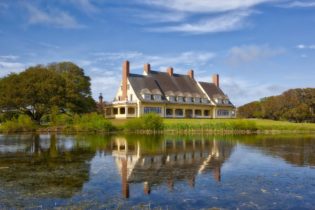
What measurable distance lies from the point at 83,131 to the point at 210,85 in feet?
106

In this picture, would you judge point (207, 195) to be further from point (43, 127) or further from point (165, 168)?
point (43, 127)

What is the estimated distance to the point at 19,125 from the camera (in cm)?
4875

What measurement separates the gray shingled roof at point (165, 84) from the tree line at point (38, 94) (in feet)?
31.1

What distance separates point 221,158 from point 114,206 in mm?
11627

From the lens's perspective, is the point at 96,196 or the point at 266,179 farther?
the point at 266,179

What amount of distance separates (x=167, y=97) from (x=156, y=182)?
49301 millimetres

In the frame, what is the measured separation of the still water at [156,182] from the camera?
10.3 m

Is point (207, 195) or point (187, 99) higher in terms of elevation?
point (187, 99)

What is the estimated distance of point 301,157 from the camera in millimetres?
20922

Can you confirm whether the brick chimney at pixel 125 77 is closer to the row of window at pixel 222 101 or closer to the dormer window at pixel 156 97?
the dormer window at pixel 156 97

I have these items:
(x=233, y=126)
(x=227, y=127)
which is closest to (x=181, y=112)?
(x=233, y=126)

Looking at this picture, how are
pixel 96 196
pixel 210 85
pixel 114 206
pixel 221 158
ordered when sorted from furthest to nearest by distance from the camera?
pixel 210 85 < pixel 221 158 < pixel 96 196 < pixel 114 206

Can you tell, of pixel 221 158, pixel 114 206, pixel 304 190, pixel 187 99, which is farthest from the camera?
pixel 187 99

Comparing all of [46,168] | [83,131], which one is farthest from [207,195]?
[83,131]
